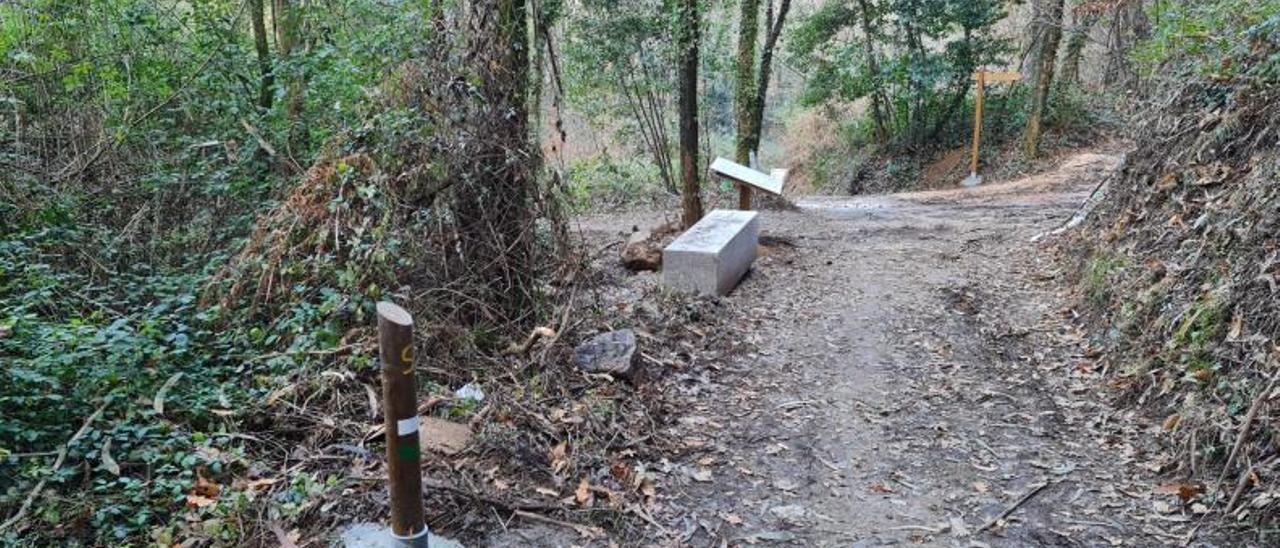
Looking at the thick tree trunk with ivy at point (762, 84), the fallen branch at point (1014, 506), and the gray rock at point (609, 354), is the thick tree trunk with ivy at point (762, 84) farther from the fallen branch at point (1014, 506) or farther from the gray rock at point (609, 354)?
the fallen branch at point (1014, 506)

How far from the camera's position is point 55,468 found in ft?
10.2

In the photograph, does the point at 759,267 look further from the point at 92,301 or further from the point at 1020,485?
the point at 92,301

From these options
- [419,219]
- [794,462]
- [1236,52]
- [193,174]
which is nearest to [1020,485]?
[794,462]

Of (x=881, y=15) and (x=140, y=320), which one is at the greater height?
(x=881, y=15)

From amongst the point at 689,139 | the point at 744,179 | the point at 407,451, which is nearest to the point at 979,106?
the point at 744,179

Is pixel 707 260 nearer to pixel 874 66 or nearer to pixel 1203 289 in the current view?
pixel 1203 289

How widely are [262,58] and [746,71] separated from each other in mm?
7527

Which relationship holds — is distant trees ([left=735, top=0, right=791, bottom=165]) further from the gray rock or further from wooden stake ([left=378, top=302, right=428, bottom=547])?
wooden stake ([left=378, top=302, right=428, bottom=547])

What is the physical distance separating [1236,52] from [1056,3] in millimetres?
9852

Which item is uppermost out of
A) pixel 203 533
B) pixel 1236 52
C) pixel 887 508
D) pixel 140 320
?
pixel 1236 52

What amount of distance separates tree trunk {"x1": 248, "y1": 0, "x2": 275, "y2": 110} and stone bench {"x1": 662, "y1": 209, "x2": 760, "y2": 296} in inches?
151

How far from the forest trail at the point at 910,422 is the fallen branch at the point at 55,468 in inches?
98.9

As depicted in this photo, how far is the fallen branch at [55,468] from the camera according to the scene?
9.51 feet

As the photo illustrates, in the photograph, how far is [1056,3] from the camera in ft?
47.6
